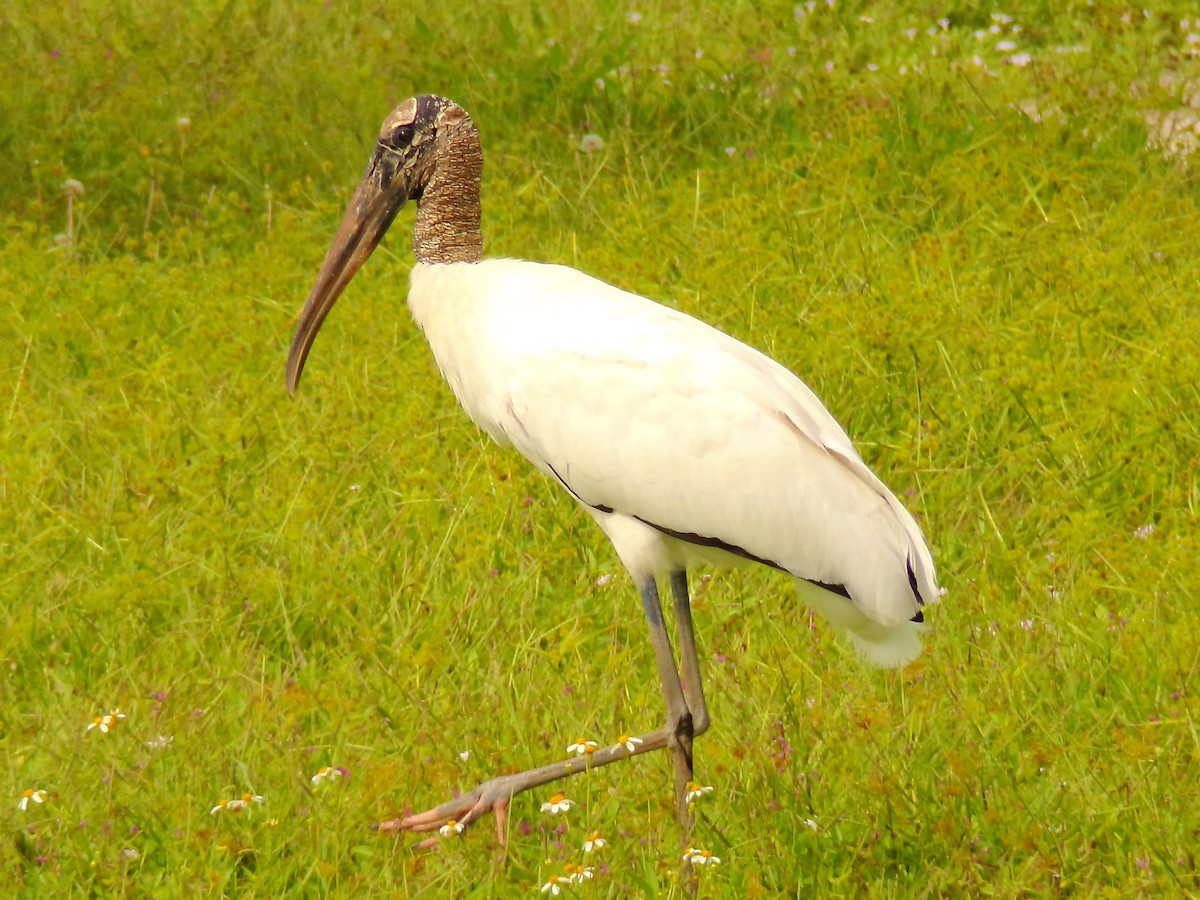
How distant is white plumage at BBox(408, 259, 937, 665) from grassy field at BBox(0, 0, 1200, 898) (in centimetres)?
A: 31

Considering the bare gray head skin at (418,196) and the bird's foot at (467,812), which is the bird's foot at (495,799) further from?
the bare gray head skin at (418,196)

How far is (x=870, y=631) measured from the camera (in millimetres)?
3859

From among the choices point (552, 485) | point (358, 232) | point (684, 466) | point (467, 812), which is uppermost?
point (358, 232)

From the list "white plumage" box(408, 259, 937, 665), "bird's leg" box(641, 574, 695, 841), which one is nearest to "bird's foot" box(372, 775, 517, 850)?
"bird's leg" box(641, 574, 695, 841)

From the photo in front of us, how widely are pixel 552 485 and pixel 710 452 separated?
1.29m

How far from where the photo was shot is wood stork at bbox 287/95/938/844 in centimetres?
372

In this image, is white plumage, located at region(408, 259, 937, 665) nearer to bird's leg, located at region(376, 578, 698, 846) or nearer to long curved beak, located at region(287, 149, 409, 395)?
bird's leg, located at region(376, 578, 698, 846)

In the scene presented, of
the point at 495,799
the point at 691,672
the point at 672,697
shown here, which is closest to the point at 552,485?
the point at 691,672

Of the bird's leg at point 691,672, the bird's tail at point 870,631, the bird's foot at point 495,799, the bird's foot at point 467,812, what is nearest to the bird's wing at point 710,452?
the bird's tail at point 870,631

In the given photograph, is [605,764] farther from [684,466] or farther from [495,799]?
[684,466]

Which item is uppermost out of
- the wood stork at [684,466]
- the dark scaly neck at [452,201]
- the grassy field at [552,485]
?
the dark scaly neck at [452,201]

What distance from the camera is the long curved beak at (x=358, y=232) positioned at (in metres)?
4.38

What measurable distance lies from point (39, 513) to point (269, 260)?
2020 mm

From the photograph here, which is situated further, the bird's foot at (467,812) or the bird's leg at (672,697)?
the bird's leg at (672,697)
